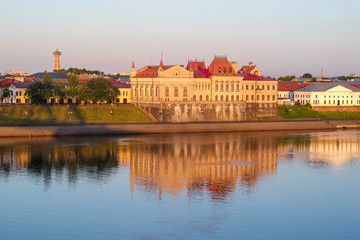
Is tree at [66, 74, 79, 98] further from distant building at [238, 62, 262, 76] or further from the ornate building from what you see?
distant building at [238, 62, 262, 76]

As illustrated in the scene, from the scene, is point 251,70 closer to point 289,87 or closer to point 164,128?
point 289,87

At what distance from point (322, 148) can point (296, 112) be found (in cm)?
3830

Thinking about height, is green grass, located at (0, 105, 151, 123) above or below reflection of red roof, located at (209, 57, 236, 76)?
below

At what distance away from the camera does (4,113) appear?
320 feet

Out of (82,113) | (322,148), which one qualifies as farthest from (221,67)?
(322,148)

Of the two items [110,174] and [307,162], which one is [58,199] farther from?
[307,162]

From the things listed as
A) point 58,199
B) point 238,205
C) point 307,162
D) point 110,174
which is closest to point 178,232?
point 238,205

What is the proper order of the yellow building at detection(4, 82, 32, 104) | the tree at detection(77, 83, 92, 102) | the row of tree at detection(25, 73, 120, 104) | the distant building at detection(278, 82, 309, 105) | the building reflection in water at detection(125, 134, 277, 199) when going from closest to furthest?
the building reflection in water at detection(125, 134, 277, 199), the row of tree at detection(25, 73, 120, 104), the tree at detection(77, 83, 92, 102), the yellow building at detection(4, 82, 32, 104), the distant building at detection(278, 82, 309, 105)

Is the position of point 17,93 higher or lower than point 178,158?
higher

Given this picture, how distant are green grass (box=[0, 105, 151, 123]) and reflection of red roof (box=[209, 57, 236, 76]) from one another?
56.7 ft

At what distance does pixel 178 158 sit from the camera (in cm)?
7206

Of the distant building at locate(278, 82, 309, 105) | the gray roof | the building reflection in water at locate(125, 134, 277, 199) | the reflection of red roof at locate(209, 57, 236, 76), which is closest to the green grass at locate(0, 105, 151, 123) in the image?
the building reflection in water at locate(125, 134, 277, 199)

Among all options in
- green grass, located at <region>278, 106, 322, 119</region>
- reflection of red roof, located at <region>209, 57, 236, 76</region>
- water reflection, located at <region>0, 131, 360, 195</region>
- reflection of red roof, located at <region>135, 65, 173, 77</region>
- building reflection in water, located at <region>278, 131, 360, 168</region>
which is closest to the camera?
water reflection, located at <region>0, 131, 360, 195</region>

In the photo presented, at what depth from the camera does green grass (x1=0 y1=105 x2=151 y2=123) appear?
99250mm
